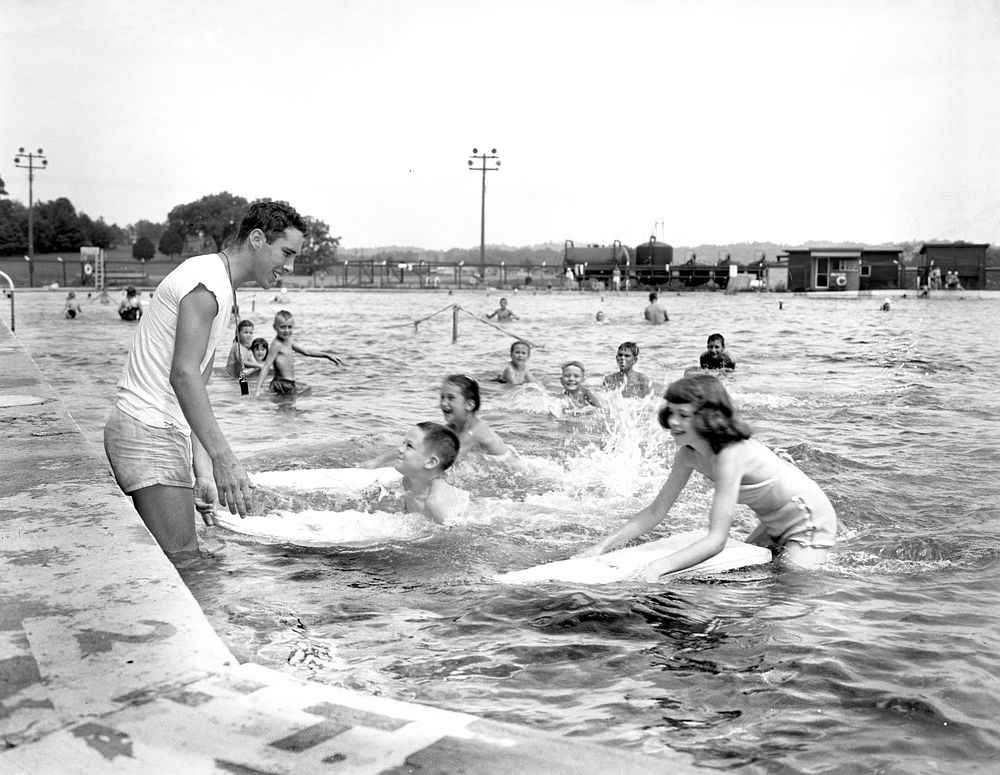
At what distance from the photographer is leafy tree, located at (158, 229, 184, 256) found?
108 meters

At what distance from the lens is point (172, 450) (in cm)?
422

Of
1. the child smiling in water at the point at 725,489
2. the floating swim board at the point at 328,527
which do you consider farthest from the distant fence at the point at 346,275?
the child smiling in water at the point at 725,489

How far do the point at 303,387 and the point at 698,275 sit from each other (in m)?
52.1

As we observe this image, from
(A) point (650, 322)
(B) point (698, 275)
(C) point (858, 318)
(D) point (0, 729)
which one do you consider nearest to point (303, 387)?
(D) point (0, 729)

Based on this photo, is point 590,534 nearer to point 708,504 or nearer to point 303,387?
point 708,504

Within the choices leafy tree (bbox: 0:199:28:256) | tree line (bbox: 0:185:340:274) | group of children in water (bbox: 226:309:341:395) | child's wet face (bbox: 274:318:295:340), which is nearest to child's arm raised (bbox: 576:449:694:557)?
group of children in water (bbox: 226:309:341:395)

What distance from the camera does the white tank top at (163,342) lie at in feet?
13.1

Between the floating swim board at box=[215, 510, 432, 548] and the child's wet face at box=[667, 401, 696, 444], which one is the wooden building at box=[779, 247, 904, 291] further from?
the child's wet face at box=[667, 401, 696, 444]

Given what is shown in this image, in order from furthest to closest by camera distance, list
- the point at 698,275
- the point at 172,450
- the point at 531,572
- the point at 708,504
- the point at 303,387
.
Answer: the point at 698,275, the point at 303,387, the point at 708,504, the point at 531,572, the point at 172,450

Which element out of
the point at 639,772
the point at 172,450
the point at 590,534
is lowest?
the point at 590,534

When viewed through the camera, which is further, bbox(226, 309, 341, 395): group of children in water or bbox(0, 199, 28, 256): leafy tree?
bbox(0, 199, 28, 256): leafy tree

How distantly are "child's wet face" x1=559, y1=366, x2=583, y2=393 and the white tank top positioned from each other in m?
7.65

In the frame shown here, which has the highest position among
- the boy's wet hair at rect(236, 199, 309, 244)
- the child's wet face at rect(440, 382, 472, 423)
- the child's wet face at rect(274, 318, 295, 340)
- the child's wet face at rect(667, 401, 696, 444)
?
the boy's wet hair at rect(236, 199, 309, 244)

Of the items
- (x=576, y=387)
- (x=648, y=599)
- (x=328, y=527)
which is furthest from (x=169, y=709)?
(x=576, y=387)
